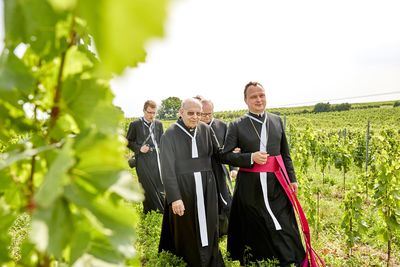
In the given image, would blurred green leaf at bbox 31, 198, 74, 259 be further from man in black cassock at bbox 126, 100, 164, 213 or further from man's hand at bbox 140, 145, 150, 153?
man in black cassock at bbox 126, 100, 164, 213

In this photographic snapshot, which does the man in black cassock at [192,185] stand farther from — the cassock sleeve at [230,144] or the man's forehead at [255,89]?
the man's forehead at [255,89]

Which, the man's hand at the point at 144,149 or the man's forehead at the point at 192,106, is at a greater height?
the man's forehead at the point at 192,106

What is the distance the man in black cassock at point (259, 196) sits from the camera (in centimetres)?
445

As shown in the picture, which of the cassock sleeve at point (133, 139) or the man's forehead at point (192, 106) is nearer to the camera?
the man's forehead at point (192, 106)

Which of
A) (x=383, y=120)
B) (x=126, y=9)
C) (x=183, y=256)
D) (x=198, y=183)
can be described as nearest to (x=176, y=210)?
(x=198, y=183)

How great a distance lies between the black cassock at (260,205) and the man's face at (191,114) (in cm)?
51

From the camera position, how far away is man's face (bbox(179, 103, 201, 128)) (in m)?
4.48

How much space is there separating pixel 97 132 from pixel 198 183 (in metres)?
4.14

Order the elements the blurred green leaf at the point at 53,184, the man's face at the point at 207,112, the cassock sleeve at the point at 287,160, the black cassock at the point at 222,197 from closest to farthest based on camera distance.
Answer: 1. the blurred green leaf at the point at 53,184
2. the cassock sleeve at the point at 287,160
3. the black cassock at the point at 222,197
4. the man's face at the point at 207,112

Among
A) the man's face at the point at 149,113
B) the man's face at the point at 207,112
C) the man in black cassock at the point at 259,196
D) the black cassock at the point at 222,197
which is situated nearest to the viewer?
the man in black cassock at the point at 259,196

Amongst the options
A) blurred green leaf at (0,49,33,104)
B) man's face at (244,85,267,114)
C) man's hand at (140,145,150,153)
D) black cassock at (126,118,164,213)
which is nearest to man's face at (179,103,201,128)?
man's face at (244,85,267,114)

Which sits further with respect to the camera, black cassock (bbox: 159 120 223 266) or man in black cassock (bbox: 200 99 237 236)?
man in black cassock (bbox: 200 99 237 236)

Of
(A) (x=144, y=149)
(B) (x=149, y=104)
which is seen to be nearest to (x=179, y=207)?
(A) (x=144, y=149)

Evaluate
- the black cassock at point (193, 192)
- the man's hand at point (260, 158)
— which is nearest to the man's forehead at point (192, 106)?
the black cassock at point (193, 192)
